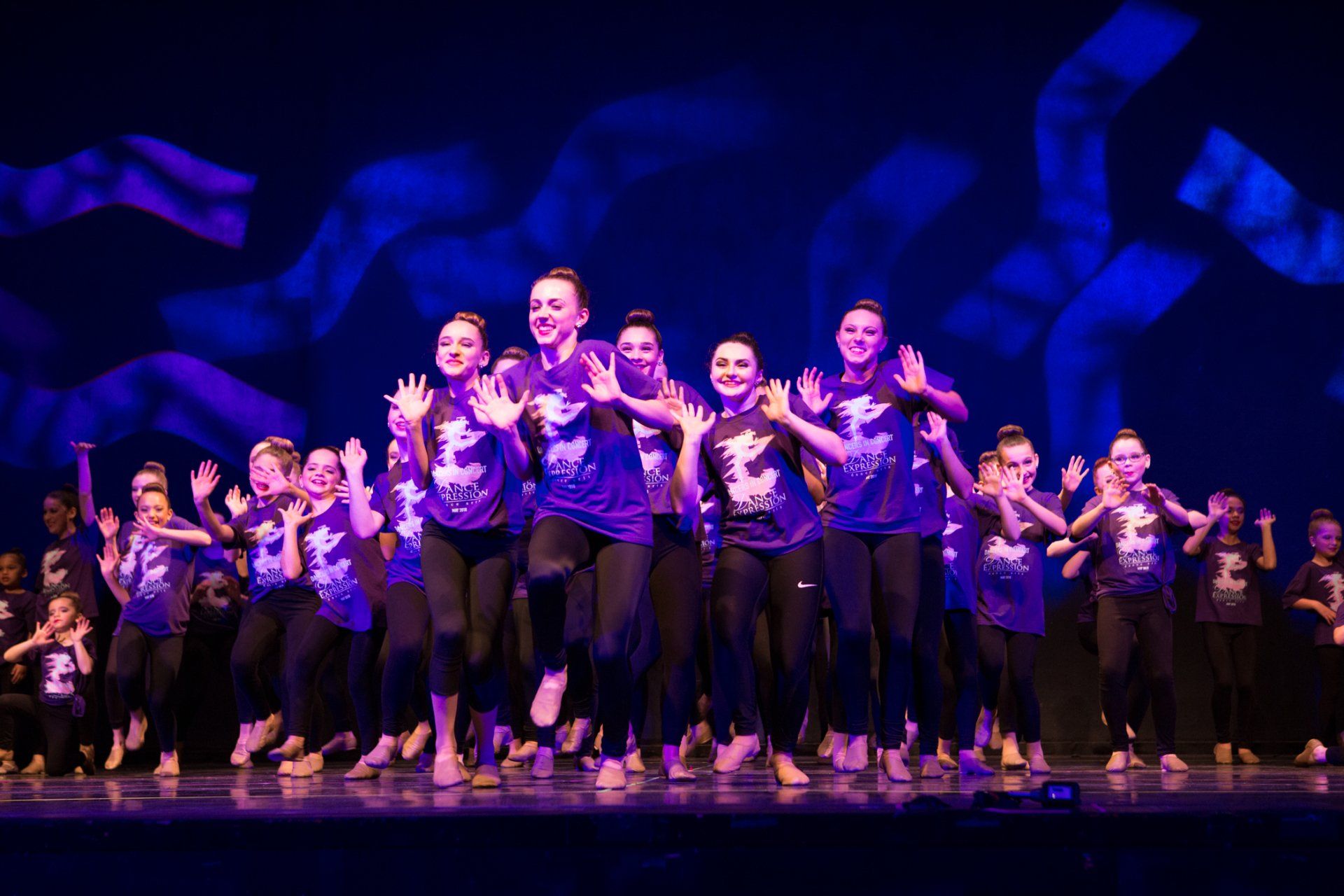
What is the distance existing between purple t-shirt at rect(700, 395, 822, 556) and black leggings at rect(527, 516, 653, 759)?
0.68 metres

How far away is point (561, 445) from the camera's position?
161 inches

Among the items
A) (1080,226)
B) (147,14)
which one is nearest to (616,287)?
(1080,226)

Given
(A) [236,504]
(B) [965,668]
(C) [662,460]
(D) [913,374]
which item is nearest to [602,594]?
(C) [662,460]

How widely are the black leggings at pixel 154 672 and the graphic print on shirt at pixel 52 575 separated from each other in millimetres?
1080

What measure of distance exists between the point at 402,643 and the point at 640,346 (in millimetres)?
1581

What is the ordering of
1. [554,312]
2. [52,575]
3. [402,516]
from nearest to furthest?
1. [554,312]
2. [402,516]
3. [52,575]

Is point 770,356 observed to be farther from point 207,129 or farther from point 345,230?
point 207,129

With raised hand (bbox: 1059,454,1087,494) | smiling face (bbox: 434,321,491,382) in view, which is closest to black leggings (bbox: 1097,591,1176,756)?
raised hand (bbox: 1059,454,1087,494)

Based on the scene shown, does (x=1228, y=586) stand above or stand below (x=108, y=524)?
below

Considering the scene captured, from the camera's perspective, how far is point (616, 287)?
8.22 metres

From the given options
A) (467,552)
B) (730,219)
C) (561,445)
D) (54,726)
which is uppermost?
(730,219)

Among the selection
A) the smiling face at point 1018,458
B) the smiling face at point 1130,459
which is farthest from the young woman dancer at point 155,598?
the smiling face at point 1130,459

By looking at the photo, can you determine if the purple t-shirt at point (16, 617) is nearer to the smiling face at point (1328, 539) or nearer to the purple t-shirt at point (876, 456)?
the purple t-shirt at point (876, 456)

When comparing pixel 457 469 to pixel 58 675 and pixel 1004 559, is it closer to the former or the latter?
pixel 1004 559
